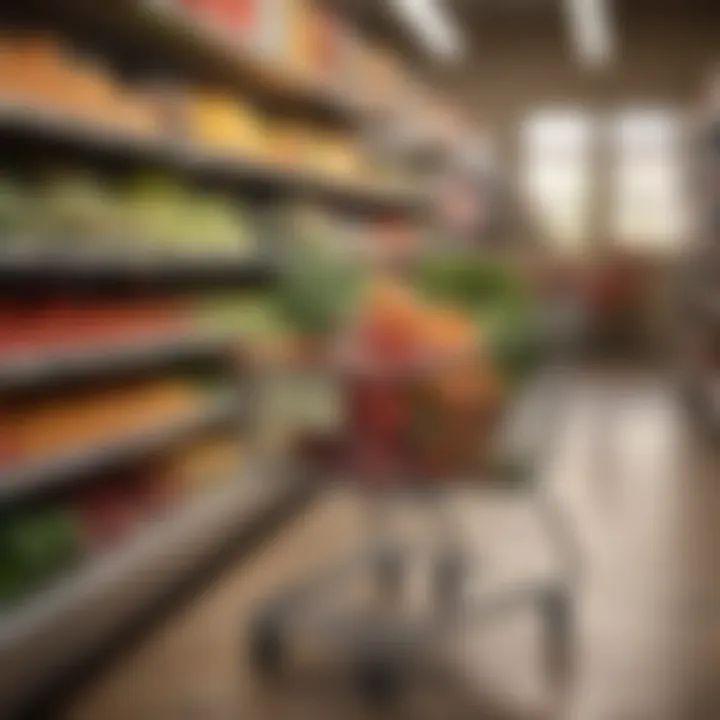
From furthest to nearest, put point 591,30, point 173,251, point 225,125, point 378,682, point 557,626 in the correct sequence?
point 225,125, point 173,251, point 557,626, point 591,30, point 378,682

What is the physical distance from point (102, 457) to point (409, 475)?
0.95 m

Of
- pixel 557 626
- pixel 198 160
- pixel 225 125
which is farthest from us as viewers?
pixel 225 125

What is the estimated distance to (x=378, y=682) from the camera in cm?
Answer: 227

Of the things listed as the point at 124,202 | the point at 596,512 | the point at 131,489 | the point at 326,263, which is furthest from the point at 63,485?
the point at 596,512

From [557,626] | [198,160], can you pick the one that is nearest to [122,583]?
[557,626]

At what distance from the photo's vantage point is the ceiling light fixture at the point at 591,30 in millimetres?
2316

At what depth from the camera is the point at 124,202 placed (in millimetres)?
3119

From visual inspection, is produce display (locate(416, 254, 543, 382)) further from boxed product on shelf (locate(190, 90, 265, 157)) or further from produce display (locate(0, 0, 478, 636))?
boxed product on shelf (locate(190, 90, 265, 157))

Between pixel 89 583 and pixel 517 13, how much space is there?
163 centimetres

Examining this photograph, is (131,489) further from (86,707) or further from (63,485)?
(86,707)

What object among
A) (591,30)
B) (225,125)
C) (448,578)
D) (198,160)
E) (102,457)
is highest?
(591,30)

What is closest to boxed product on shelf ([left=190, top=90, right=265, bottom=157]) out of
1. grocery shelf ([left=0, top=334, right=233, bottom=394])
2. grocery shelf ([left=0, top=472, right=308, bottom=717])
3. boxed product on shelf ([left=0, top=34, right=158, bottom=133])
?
boxed product on shelf ([left=0, top=34, right=158, bottom=133])

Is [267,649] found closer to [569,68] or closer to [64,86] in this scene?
[64,86]

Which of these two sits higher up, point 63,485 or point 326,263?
point 326,263
